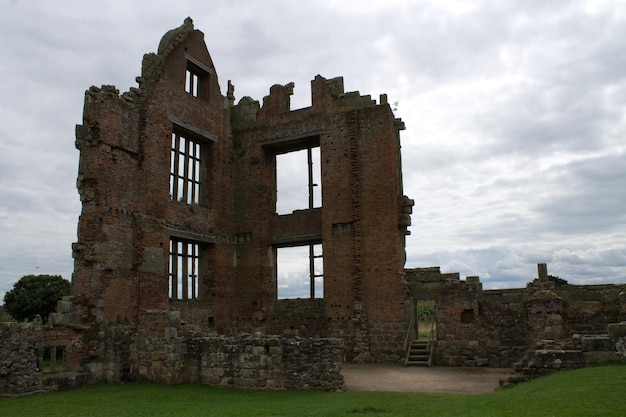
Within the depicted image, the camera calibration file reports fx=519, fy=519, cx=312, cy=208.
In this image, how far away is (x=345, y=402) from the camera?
10.2m

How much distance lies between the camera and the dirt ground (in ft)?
41.4

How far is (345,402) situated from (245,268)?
12.4 m

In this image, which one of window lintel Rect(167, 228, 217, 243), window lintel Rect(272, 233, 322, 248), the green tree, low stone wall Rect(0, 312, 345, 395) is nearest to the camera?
low stone wall Rect(0, 312, 345, 395)

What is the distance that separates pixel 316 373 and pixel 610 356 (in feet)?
21.3

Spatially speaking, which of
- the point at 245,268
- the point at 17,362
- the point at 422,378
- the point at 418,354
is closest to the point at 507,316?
the point at 418,354

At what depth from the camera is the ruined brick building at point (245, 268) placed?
13.4 meters

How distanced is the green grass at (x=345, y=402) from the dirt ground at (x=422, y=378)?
1604 mm

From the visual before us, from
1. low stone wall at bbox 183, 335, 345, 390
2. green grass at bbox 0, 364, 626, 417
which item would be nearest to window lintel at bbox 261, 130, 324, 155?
low stone wall at bbox 183, 335, 345, 390

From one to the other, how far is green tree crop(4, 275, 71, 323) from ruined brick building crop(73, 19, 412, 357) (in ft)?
33.4

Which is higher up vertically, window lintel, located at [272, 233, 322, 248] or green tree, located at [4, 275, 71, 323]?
window lintel, located at [272, 233, 322, 248]

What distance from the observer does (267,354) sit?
12.7m

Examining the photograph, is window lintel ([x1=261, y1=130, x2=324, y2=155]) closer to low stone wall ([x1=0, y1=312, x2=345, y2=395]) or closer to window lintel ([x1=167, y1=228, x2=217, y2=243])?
window lintel ([x1=167, y1=228, x2=217, y2=243])

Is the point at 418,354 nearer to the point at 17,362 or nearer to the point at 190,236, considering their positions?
the point at 190,236

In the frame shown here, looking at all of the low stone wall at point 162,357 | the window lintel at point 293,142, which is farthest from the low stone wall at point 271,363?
the window lintel at point 293,142
